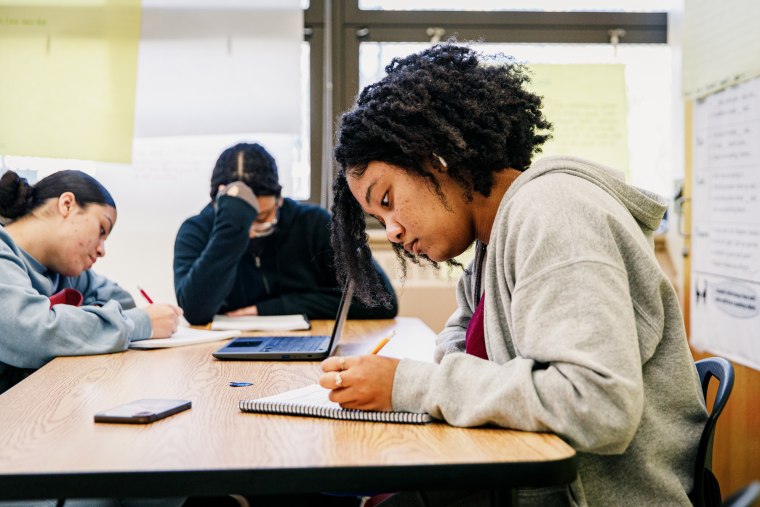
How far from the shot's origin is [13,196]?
181 cm

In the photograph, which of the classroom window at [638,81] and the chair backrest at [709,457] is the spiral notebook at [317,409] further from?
the classroom window at [638,81]

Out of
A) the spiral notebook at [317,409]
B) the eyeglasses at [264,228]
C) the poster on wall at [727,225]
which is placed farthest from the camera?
the eyeglasses at [264,228]

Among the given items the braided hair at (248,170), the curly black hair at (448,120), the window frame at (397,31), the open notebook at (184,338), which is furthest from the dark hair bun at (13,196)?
the window frame at (397,31)

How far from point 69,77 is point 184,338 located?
70.7 inches

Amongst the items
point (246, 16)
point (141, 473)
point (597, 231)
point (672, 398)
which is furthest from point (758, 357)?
point (246, 16)

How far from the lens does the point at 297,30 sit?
3.17 metres

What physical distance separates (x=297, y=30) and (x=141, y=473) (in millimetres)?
2685

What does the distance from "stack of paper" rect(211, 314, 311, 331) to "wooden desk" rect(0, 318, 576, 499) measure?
98cm

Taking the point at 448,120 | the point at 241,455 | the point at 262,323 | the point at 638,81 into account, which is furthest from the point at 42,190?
the point at 638,81

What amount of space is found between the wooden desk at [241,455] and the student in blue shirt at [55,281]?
443 mm

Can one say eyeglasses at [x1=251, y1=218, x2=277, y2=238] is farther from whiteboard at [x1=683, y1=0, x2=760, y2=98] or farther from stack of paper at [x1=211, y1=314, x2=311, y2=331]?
whiteboard at [x1=683, y1=0, x2=760, y2=98]

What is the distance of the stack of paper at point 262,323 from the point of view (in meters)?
2.12

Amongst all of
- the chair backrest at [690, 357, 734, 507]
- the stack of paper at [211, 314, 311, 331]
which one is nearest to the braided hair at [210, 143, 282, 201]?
the stack of paper at [211, 314, 311, 331]

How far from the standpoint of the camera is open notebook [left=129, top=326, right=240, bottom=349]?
175 centimetres
